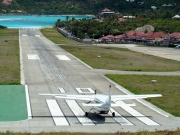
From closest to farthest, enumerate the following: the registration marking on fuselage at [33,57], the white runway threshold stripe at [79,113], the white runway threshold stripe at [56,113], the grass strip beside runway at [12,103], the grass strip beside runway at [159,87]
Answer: the white runway threshold stripe at [56,113] < the white runway threshold stripe at [79,113] < the grass strip beside runway at [12,103] < the grass strip beside runway at [159,87] < the registration marking on fuselage at [33,57]

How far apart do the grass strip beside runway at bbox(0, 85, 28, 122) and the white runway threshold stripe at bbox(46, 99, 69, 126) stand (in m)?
2.15

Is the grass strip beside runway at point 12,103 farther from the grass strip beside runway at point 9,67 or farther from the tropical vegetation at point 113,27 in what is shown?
the tropical vegetation at point 113,27

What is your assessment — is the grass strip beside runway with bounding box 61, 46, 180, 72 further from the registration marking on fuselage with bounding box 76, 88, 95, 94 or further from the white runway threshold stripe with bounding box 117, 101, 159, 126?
the white runway threshold stripe with bounding box 117, 101, 159, 126

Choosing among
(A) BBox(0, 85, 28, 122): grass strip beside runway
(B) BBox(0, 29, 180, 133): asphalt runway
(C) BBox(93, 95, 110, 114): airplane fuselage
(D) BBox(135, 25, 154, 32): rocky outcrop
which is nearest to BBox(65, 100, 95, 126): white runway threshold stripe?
(B) BBox(0, 29, 180, 133): asphalt runway

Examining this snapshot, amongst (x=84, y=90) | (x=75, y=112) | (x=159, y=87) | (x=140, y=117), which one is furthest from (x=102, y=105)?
(x=159, y=87)

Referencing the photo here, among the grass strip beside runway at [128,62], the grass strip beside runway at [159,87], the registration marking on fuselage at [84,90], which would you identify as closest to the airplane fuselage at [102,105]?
the grass strip beside runway at [159,87]

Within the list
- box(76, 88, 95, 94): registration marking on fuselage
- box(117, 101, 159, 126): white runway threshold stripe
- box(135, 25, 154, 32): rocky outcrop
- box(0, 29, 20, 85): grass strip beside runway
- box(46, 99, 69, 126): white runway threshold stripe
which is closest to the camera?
box(46, 99, 69, 126): white runway threshold stripe

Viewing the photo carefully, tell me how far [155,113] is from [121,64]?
36.1m

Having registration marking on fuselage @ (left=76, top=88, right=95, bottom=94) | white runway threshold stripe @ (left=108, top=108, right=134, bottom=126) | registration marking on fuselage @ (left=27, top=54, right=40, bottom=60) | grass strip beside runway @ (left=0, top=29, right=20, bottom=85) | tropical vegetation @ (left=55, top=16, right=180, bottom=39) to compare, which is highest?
white runway threshold stripe @ (left=108, top=108, right=134, bottom=126)

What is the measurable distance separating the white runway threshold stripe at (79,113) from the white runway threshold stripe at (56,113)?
1.15 m

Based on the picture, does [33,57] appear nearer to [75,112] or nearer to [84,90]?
[84,90]

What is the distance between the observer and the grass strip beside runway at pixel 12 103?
36.3m

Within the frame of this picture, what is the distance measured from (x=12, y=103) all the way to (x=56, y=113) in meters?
5.49

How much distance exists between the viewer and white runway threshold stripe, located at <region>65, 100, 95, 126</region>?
114 ft
